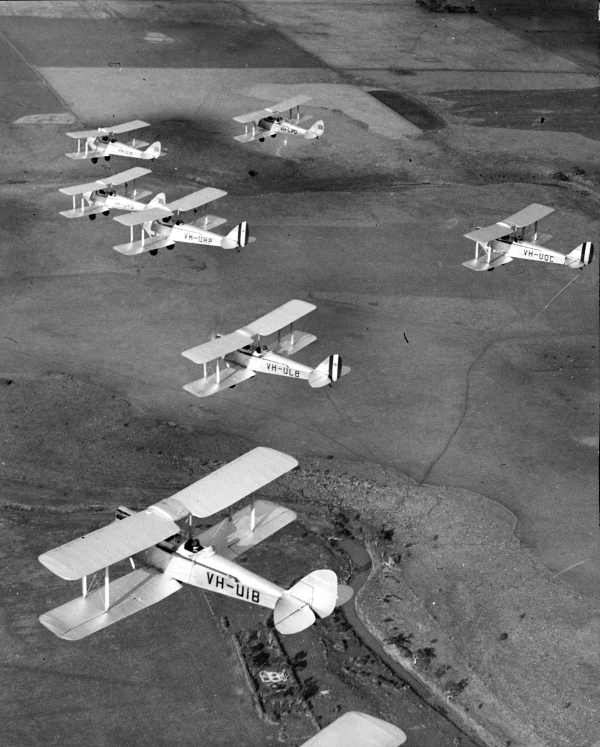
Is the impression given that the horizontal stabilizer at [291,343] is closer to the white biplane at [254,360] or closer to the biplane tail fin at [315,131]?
→ the white biplane at [254,360]

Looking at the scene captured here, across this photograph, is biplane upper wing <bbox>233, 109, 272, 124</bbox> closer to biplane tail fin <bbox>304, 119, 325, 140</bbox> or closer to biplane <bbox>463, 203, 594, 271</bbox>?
biplane tail fin <bbox>304, 119, 325, 140</bbox>

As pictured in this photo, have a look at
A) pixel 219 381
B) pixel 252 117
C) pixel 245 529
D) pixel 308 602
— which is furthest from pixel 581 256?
pixel 308 602

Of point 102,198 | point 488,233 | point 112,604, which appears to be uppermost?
point 488,233

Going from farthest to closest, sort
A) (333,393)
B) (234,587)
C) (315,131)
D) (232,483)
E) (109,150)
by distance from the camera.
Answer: (315,131) < (109,150) < (333,393) < (232,483) < (234,587)

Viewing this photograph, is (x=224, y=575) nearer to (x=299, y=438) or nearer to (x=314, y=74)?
(x=299, y=438)

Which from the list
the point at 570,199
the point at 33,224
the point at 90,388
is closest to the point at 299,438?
the point at 90,388

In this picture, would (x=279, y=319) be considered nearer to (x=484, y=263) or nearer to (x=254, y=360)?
(x=254, y=360)
